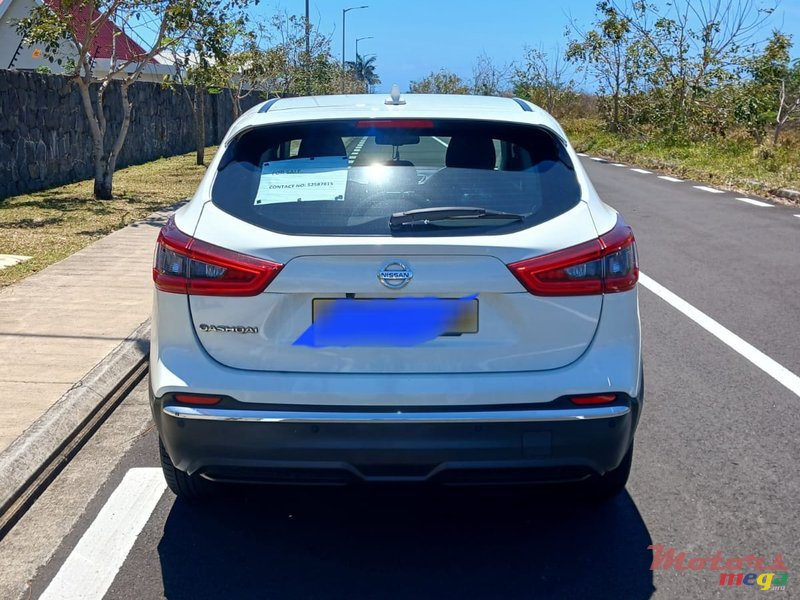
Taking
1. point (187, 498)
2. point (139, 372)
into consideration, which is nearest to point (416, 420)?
point (187, 498)

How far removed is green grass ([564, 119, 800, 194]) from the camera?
19172 millimetres

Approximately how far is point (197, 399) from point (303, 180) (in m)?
0.88

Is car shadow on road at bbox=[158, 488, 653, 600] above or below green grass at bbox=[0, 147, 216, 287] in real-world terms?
below

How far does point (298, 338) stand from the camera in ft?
10.9

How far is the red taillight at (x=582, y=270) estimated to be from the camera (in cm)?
334

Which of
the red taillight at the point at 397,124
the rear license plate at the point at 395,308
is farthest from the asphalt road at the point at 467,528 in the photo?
the red taillight at the point at 397,124

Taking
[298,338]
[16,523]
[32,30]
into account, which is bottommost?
[16,523]

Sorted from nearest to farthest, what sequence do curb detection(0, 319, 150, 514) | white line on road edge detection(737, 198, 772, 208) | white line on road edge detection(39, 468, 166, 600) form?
white line on road edge detection(39, 468, 166, 600) < curb detection(0, 319, 150, 514) < white line on road edge detection(737, 198, 772, 208)

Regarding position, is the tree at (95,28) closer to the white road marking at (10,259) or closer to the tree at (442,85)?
the white road marking at (10,259)

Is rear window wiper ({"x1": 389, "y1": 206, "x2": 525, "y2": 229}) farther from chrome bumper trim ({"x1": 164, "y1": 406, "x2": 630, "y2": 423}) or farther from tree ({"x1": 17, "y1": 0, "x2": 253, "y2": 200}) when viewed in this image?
tree ({"x1": 17, "y1": 0, "x2": 253, "y2": 200})

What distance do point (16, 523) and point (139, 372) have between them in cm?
213

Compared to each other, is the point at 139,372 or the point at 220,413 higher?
the point at 220,413

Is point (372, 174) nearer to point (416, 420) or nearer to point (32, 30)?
point (416, 420)

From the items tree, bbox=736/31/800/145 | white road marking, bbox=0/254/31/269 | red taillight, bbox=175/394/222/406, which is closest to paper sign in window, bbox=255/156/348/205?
red taillight, bbox=175/394/222/406
